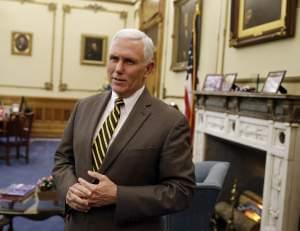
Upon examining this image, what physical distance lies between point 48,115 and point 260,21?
6.75 meters

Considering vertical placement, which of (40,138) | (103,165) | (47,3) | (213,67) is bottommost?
(40,138)

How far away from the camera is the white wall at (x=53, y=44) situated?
29.9ft

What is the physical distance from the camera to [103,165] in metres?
1.38

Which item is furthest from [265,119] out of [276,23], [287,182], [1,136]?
[1,136]

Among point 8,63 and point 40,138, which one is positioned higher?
point 8,63

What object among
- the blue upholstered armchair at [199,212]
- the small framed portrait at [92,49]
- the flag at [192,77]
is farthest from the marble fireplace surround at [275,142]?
the small framed portrait at [92,49]

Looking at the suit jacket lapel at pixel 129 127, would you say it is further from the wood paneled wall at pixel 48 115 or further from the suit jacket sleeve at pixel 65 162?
the wood paneled wall at pixel 48 115

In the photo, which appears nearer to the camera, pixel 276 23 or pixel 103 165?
pixel 103 165

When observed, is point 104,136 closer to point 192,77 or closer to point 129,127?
point 129,127

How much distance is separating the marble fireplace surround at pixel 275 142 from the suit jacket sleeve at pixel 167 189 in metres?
1.53

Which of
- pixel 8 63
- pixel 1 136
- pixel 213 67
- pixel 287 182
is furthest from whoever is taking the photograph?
pixel 8 63

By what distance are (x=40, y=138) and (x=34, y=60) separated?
185cm

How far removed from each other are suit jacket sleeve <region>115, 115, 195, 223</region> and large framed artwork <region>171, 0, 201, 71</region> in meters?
4.26

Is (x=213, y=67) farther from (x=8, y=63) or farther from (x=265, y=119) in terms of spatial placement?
(x=8, y=63)
